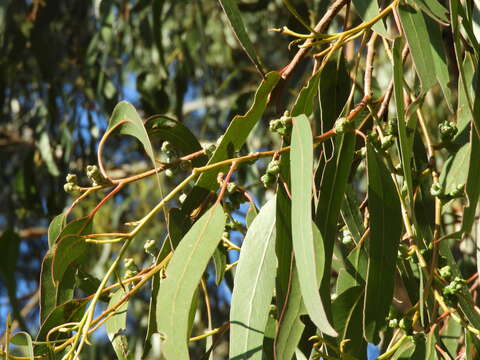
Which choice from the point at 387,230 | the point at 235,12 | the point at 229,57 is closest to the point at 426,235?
the point at 387,230

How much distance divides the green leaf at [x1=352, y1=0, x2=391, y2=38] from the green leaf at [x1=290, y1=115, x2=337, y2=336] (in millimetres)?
200

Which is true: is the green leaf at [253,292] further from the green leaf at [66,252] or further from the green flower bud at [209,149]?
the green leaf at [66,252]

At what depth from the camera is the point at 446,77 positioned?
120 centimetres

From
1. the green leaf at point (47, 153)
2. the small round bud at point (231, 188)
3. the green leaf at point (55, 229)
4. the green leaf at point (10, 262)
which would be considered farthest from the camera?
the green leaf at point (47, 153)

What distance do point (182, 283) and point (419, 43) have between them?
49cm

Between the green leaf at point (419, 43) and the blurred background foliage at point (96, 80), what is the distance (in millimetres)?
502

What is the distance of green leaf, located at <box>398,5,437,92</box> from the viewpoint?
1148 millimetres

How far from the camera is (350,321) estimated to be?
117 cm

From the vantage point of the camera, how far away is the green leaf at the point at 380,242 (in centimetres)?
107

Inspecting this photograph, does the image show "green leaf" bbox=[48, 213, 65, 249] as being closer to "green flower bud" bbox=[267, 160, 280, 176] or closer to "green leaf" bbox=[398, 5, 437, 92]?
"green flower bud" bbox=[267, 160, 280, 176]

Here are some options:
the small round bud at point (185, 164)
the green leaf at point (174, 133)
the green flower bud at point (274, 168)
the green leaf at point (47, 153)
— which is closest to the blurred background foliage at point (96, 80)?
the green leaf at point (47, 153)

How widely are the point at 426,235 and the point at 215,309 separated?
9.37 feet

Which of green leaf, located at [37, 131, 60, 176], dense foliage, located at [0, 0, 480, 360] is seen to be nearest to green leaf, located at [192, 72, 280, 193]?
dense foliage, located at [0, 0, 480, 360]

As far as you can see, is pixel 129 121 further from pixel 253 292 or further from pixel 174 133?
pixel 253 292
